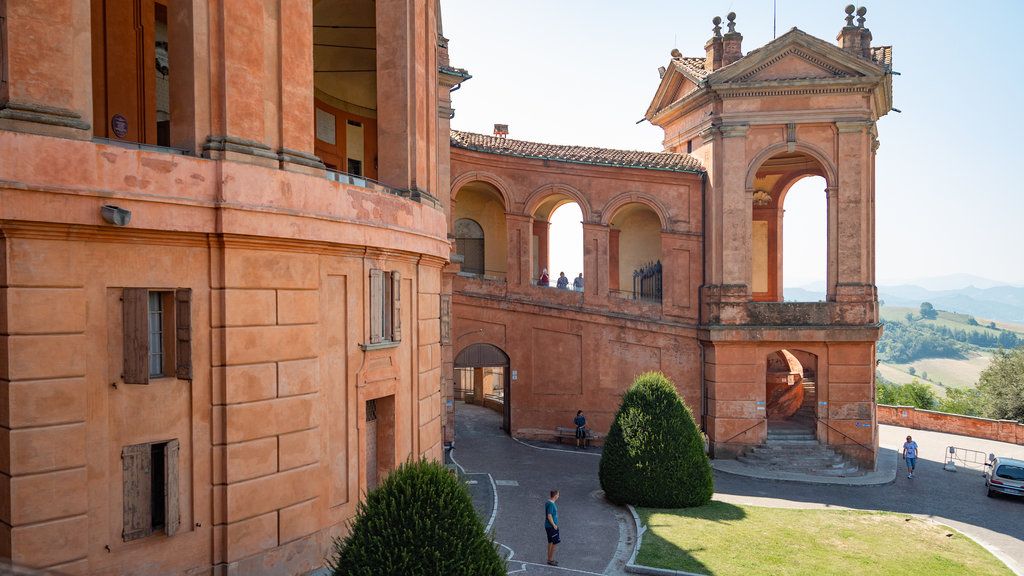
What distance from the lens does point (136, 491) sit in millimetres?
8500

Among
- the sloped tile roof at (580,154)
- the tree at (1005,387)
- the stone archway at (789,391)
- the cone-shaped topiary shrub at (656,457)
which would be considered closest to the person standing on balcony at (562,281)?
the sloped tile roof at (580,154)

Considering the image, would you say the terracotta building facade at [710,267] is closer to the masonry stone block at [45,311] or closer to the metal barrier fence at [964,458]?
the metal barrier fence at [964,458]

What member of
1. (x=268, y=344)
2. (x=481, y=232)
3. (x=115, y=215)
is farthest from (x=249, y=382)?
(x=481, y=232)

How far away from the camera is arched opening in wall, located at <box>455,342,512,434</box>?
87.0 ft

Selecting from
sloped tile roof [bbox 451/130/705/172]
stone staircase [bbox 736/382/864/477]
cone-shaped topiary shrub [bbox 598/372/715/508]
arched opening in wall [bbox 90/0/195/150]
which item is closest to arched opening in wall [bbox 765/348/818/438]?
stone staircase [bbox 736/382/864/477]

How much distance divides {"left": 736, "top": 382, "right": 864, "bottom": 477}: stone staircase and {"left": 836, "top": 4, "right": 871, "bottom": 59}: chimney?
14809 mm

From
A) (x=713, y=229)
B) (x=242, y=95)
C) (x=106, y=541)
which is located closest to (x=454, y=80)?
(x=713, y=229)

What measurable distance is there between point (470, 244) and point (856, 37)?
58.0ft

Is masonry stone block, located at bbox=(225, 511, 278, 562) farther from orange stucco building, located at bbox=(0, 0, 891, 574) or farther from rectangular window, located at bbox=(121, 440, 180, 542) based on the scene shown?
rectangular window, located at bbox=(121, 440, 180, 542)

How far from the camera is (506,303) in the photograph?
26.5 m

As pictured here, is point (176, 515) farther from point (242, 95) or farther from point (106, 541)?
point (242, 95)

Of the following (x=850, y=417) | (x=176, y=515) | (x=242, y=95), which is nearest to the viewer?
(x=176, y=515)

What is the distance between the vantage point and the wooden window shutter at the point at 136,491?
839 centimetres

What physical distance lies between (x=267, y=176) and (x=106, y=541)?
16.7ft
